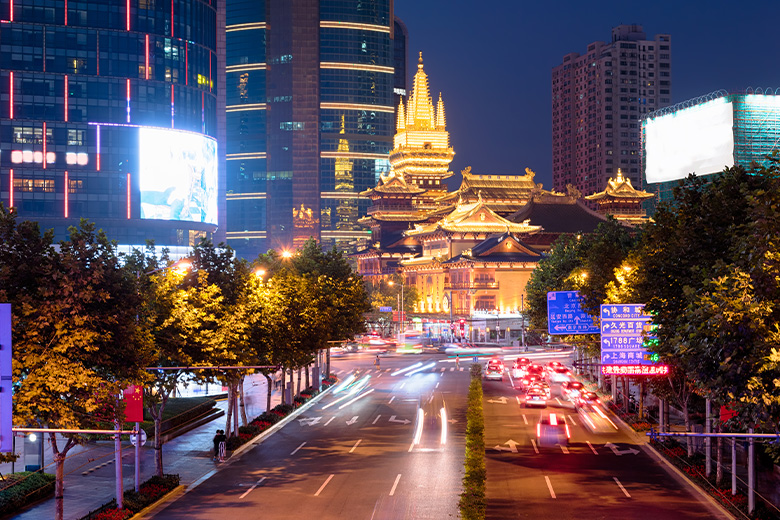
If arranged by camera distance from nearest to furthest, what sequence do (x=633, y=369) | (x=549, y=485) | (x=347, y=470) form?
(x=549, y=485), (x=633, y=369), (x=347, y=470)

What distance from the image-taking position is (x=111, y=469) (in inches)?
1513

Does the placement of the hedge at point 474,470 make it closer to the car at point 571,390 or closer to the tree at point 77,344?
the car at point 571,390

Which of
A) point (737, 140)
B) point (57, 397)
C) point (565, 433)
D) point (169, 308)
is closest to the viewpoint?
point (57, 397)

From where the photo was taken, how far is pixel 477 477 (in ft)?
110

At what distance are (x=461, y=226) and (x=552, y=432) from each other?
316 ft

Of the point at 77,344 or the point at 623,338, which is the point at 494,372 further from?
the point at 77,344

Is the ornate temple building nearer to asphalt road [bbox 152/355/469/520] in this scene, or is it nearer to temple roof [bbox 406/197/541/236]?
temple roof [bbox 406/197/541/236]

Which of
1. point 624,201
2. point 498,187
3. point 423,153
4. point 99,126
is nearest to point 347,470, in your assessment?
point 498,187

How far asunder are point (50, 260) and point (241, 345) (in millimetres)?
13513

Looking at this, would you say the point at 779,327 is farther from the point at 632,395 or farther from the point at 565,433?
the point at 632,395

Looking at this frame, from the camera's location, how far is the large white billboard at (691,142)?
97.9m

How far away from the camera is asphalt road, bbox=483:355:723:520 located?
30.0 metres

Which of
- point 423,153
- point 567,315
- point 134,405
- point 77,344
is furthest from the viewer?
point 423,153

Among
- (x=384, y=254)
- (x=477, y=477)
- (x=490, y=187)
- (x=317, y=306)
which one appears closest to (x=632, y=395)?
(x=317, y=306)
